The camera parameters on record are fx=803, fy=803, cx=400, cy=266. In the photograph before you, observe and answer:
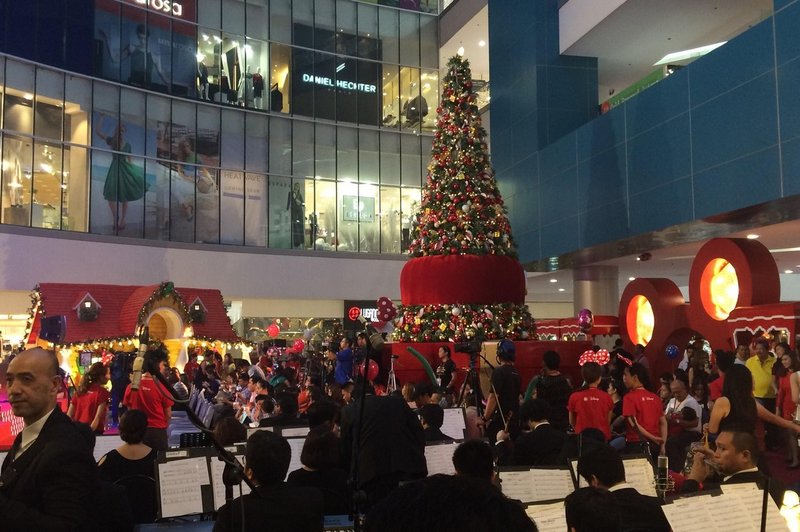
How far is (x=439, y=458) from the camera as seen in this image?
6328mm

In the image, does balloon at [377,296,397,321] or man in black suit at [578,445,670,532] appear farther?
balloon at [377,296,397,321]

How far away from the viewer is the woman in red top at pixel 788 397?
34.7 feet

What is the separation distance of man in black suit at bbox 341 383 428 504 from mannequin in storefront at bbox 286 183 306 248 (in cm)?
2847

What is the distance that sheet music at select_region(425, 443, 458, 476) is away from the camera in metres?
6.28

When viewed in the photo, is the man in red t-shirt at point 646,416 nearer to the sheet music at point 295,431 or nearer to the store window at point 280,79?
the sheet music at point 295,431

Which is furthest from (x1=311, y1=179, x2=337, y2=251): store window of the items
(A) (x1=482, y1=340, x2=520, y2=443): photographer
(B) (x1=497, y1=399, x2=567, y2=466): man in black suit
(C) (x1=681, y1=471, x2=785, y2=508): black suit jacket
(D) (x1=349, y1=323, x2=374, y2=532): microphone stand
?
(C) (x1=681, y1=471, x2=785, y2=508): black suit jacket

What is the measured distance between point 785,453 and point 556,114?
15.3 metres

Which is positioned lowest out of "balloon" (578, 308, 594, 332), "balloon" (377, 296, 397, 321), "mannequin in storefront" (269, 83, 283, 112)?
"balloon" (578, 308, 594, 332)

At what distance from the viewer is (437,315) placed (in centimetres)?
1692

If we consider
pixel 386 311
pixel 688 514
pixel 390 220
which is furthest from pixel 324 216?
pixel 688 514

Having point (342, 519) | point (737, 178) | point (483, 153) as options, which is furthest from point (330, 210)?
point (342, 519)

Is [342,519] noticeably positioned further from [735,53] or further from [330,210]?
[330,210]

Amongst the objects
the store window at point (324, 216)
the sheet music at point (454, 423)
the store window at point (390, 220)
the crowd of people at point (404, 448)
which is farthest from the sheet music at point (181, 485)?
the store window at point (390, 220)

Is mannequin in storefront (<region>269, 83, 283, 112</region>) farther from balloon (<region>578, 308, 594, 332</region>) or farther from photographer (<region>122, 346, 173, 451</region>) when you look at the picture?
photographer (<region>122, 346, 173, 451</region>)
